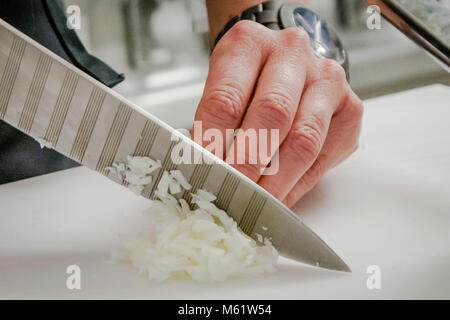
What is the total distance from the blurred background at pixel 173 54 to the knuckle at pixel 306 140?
958 millimetres

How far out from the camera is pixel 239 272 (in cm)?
71

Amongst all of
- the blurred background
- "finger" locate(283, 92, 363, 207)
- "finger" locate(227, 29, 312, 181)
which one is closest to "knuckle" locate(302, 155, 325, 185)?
"finger" locate(283, 92, 363, 207)

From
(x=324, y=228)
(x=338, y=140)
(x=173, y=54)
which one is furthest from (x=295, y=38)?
(x=173, y=54)

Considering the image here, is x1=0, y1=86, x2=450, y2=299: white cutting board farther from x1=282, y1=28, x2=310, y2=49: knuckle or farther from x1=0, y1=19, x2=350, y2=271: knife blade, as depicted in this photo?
x1=282, y1=28, x2=310, y2=49: knuckle

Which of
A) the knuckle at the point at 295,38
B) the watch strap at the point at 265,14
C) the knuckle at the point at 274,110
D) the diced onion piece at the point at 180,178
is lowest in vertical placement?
the diced onion piece at the point at 180,178

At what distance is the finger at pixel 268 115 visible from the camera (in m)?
0.78

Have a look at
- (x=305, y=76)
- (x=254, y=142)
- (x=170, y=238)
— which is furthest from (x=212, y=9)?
(x=170, y=238)

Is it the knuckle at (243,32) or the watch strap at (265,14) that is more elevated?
the watch strap at (265,14)

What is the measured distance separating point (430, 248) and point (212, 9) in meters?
0.72

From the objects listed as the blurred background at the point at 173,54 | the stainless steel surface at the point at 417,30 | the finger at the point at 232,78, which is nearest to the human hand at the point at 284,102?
the finger at the point at 232,78

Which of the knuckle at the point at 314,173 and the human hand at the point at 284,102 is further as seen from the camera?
the knuckle at the point at 314,173

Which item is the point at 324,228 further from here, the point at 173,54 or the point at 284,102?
the point at 173,54

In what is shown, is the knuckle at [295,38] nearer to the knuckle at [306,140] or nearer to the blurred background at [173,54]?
the knuckle at [306,140]
